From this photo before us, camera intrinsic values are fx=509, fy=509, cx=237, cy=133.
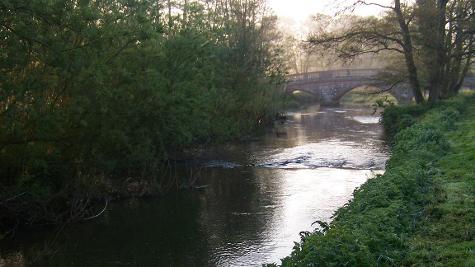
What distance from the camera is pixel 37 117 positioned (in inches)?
539

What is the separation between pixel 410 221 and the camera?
9.86 metres

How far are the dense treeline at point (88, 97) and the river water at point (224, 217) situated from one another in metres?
1.27

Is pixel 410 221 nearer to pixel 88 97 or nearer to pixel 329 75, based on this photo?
pixel 88 97

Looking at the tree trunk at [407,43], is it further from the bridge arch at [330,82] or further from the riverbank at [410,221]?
the bridge arch at [330,82]

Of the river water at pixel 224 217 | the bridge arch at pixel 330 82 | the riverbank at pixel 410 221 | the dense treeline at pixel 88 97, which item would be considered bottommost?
the river water at pixel 224 217

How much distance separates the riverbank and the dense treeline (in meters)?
7.93

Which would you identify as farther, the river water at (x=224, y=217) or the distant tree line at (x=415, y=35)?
the distant tree line at (x=415, y=35)

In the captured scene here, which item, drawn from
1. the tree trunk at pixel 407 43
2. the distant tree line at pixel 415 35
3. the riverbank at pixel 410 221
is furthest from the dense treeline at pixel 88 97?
the tree trunk at pixel 407 43

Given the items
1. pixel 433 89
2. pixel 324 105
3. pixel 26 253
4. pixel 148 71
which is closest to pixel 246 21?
pixel 433 89

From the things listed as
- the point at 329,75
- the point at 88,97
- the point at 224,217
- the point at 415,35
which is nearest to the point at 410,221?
the point at 224,217

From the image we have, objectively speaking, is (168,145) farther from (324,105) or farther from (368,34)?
(324,105)

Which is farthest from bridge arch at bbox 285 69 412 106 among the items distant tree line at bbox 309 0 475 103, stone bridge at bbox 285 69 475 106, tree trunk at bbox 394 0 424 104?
tree trunk at bbox 394 0 424 104

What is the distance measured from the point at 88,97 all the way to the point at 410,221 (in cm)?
1012

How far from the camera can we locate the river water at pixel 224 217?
13.0m
